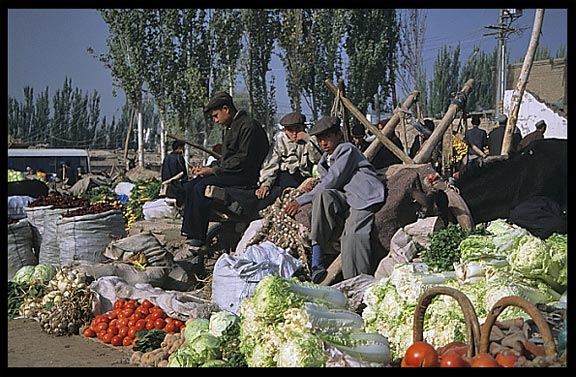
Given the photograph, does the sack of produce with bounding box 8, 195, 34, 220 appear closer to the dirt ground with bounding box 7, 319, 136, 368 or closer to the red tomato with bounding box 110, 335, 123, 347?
the dirt ground with bounding box 7, 319, 136, 368

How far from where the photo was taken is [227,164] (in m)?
6.76

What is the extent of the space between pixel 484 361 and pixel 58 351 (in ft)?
10.7

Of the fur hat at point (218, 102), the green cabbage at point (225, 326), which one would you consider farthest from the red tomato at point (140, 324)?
the fur hat at point (218, 102)

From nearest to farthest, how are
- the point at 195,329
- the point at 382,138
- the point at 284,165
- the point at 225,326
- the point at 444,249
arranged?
the point at 225,326 → the point at 195,329 → the point at 444,249 → the point at 382,138 → the point at 284,165

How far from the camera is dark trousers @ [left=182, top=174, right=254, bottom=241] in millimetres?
6680

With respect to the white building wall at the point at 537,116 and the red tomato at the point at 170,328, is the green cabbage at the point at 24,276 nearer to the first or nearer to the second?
the red tomato at the point at 170,328

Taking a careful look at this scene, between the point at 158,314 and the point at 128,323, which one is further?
the point at 158,314

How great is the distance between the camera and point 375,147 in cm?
716

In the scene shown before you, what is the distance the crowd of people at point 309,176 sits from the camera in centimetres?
A: 568

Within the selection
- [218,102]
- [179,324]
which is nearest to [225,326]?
[179,324]

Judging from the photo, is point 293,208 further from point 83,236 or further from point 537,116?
point 537,116

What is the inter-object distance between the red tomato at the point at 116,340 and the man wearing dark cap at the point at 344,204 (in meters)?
1.70

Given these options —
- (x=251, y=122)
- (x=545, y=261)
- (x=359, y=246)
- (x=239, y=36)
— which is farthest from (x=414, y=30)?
(x=545, y=261)

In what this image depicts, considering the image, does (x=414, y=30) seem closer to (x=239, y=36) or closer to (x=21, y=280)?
(x=239, y=36)
